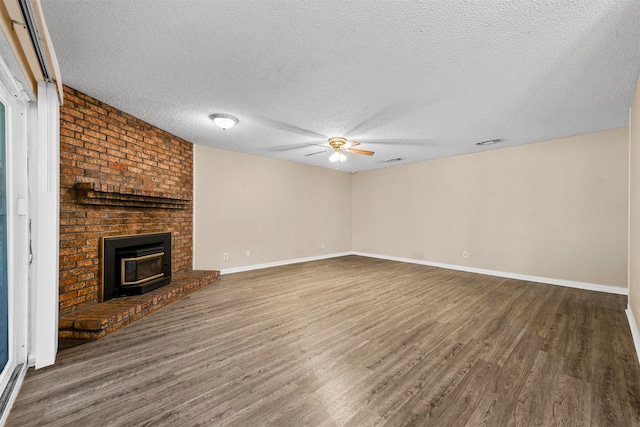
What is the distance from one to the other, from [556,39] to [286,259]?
18.1 feet

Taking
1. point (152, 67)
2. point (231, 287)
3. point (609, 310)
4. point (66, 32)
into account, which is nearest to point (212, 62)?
point (152, 67)

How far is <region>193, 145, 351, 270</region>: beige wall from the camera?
4.83 m

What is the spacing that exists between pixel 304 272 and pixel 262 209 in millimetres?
1689

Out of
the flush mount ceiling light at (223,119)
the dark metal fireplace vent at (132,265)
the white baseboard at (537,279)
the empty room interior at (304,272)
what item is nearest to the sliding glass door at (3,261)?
the empty room interior at (304,272)

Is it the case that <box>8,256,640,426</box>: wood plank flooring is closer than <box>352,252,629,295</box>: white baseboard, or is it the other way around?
<box>8,256,640,426</box>: wood plank flooring

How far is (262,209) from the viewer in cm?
569

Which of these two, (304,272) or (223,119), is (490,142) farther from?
(223,119)

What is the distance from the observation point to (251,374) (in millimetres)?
1884

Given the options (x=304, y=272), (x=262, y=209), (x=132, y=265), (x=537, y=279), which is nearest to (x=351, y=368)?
(x=132, y=265)

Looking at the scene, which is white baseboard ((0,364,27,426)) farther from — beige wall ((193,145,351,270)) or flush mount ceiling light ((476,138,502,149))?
flush mount ceiling light ((476,138,502,149))

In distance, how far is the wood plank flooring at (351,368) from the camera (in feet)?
4.97

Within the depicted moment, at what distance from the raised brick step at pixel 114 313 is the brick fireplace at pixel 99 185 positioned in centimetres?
26

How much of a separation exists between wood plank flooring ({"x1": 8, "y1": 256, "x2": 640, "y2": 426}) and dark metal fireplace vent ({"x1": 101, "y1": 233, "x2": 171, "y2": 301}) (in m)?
0.52

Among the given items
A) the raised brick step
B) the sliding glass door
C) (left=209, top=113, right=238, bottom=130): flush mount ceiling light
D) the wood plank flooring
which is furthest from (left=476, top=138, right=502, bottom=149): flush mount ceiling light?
the sliding glass door
